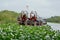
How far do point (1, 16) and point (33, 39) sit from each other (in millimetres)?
23886

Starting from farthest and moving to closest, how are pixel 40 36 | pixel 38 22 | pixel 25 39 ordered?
1. pixel 38 22
2. pixel 40 36
3. pixel 25 39

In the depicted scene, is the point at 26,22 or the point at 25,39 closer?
the point at 25,39

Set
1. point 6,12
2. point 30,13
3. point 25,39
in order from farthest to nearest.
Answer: point 6,12, point 30,13, point 25,39

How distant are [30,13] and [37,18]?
49.4 inches

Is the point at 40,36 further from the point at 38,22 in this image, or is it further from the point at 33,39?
the point at 38,22

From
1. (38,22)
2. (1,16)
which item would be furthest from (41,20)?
(1,16)

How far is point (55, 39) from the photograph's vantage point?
6602 mm

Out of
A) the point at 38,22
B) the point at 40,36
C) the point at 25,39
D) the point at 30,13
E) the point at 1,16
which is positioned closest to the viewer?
the point at 25,39

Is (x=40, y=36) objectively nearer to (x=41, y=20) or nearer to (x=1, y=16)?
(x=41, y=20)

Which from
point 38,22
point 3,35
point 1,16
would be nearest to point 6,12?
point 1,16

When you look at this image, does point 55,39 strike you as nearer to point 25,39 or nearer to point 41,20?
point 25,39

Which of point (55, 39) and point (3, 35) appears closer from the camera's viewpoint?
point (55, 39)

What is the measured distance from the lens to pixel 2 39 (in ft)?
22.5

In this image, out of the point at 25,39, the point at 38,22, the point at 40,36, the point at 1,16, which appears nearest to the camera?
the point at 25,39
